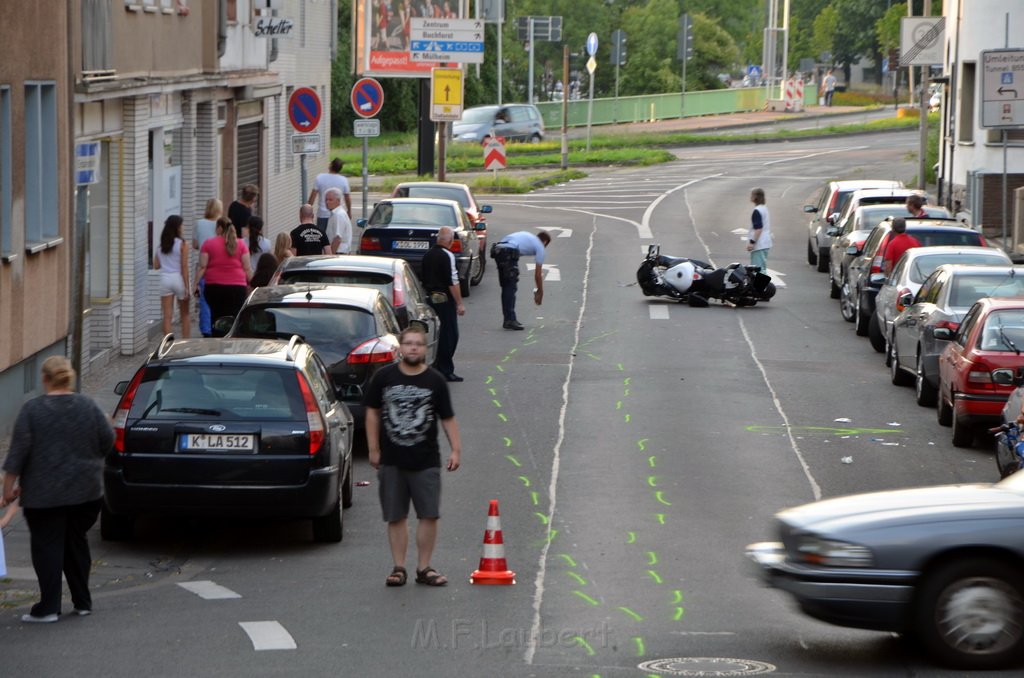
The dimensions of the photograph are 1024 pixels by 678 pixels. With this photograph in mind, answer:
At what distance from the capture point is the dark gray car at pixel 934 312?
18.6 m

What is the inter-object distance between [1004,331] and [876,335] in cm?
660

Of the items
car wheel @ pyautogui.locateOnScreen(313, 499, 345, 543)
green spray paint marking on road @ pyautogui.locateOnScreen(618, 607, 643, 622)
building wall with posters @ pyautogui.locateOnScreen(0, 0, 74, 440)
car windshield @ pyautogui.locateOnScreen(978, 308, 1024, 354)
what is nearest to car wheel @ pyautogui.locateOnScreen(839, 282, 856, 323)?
car windshield @ pyautogui.locateOnScreen(978, 308, 1024, 354)

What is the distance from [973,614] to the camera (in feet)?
28.2

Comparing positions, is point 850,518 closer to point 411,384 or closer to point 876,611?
point 876,611

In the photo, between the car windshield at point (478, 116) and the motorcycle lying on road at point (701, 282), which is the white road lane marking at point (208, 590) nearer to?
the motorcycle lying on road at point (701, 282)

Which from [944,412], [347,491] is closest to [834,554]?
[347,491]

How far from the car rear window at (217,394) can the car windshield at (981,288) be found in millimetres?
9678

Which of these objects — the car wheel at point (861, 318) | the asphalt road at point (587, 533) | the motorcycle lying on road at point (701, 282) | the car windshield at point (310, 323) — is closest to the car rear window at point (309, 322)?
the car windshield at point (310, 323)

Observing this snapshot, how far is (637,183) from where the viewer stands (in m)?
55.0

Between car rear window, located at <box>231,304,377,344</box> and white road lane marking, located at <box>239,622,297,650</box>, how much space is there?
20.0ft

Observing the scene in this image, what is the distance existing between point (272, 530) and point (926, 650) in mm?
5652

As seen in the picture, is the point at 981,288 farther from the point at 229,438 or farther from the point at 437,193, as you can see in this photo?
the point at 437,193

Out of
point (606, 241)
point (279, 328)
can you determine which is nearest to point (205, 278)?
point (279, 328)

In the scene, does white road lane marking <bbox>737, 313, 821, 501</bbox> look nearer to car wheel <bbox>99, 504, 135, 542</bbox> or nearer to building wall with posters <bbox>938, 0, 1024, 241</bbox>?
car wheel <bbox>99, 504, 135, 542</bbox>
